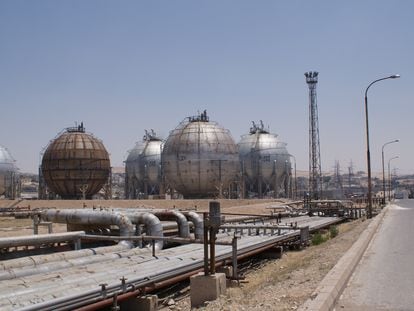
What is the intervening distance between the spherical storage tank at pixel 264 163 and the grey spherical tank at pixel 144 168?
13291 mm

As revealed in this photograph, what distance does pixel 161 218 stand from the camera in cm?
1953

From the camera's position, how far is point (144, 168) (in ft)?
278

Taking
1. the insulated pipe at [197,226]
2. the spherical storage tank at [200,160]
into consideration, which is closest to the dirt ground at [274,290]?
the insulated pipe at [197,226]

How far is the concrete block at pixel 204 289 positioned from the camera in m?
9.73

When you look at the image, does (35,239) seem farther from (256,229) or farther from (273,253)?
(256,229)

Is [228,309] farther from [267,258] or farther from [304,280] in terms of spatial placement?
[267,258]

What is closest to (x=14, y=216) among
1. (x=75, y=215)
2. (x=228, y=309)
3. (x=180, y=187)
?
(x=180, y=187)

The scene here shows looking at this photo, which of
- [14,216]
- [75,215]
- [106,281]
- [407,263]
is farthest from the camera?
[14,216]

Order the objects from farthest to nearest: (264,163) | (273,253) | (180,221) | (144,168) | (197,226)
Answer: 1. (144,168)
2. (264,163)
3. (197,226)
4. (180,221)
5. (273,253)

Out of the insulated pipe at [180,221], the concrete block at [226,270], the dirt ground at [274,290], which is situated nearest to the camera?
Answer: the dirt ground at [274,290]

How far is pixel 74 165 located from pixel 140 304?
60.5 m

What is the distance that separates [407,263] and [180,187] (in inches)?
2103

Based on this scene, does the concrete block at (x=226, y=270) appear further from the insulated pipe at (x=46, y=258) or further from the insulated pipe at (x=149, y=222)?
the insulated pipe at (x=149, y=222)

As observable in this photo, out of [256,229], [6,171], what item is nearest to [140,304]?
[256,229]
